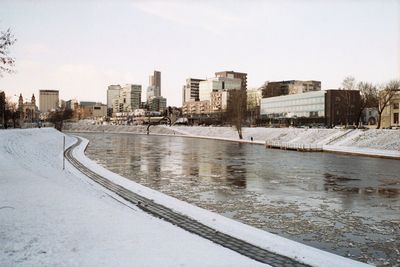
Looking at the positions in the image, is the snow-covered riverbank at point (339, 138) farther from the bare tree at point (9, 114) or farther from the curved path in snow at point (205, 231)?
the bare tree at point (9, 114)

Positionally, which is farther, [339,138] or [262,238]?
[339,138]

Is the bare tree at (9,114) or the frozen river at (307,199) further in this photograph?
the bare tree at (9,114)

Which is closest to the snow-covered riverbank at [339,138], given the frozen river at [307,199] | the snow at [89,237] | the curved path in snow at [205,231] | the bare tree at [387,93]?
the frozen river at [307,199]

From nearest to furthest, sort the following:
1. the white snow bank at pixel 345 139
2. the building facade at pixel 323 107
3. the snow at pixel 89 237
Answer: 1. the snow at pixel 89 237
2. the white snow bank at pixel 345 139
3. the building facade at pixel 323 107

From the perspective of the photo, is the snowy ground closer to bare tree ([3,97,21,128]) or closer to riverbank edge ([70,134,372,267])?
riverbank edge ([70,134,372,267])

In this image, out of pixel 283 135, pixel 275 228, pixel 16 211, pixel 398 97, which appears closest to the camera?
pixel 16 211

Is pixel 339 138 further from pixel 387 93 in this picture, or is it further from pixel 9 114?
pixel 9 114

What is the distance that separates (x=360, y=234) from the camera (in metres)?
12.7

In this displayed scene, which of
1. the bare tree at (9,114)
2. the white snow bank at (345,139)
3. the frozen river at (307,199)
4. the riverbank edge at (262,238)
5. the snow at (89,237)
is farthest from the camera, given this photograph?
the bare tree at (9,114)

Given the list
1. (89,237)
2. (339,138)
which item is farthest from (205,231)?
(339,138)

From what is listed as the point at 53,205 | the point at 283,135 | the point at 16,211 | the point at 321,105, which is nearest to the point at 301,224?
the point at 53,205

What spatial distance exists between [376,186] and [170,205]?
13.4 m

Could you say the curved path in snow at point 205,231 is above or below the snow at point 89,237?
below

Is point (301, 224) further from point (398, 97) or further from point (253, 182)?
point (398, 97)
